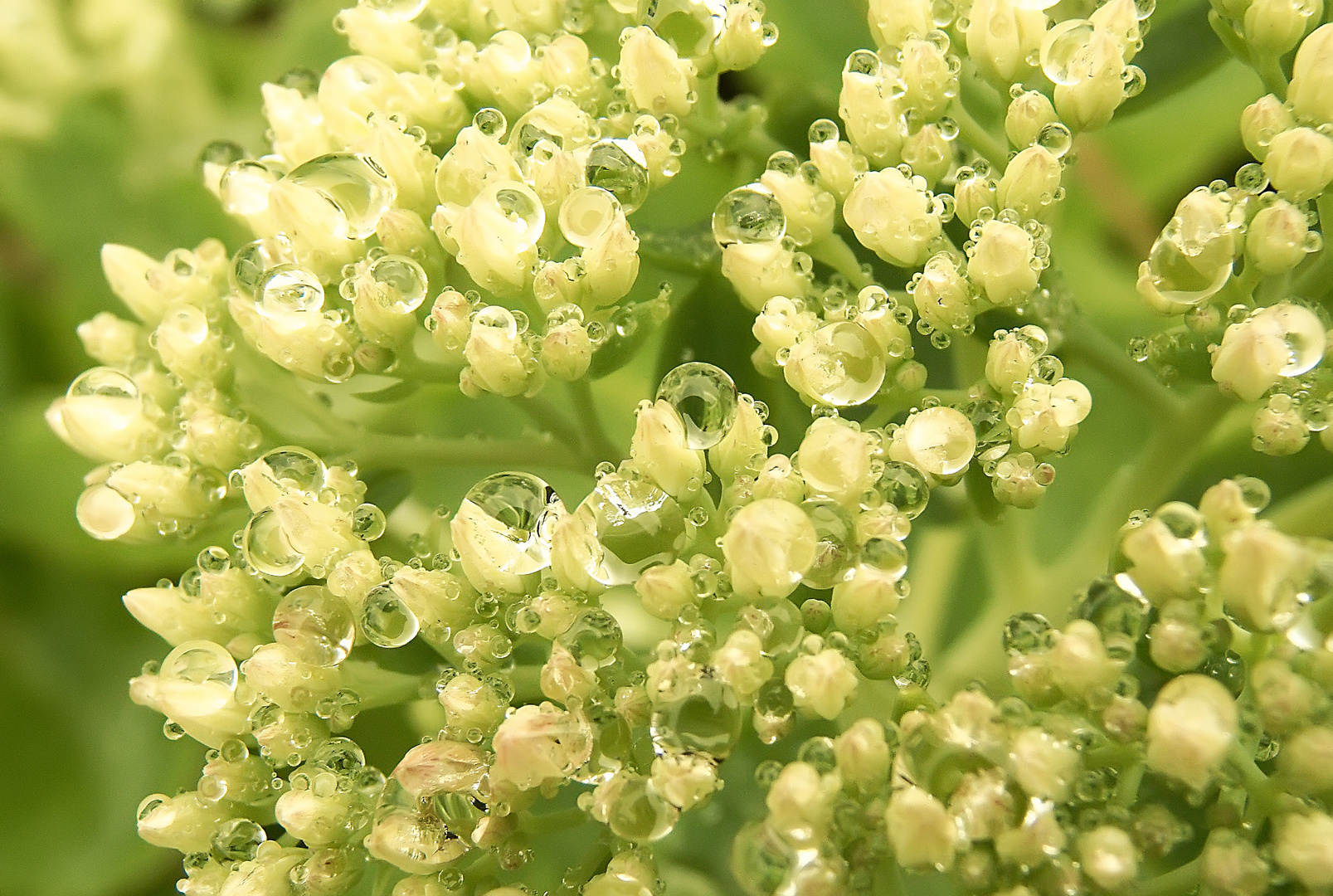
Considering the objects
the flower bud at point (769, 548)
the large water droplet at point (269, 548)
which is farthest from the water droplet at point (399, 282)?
the flower bud at point (769, 548)

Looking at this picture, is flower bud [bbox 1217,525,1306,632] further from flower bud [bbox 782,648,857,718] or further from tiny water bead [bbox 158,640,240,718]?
tiny water bead [bbox 158,640,240,718]

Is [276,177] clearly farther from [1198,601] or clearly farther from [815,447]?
[1198,601]

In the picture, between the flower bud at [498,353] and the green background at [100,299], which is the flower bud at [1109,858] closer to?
the flower bud at [498,353]

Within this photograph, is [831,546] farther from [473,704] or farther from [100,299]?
[100,299]

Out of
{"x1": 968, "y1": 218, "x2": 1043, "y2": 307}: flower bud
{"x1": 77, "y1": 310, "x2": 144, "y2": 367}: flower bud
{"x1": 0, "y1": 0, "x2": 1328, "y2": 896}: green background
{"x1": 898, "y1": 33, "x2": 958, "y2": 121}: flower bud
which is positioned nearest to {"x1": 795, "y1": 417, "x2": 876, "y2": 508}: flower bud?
{"x1": 968, "y1": 218, "x2": 1043, "y2": 307}: flower bud

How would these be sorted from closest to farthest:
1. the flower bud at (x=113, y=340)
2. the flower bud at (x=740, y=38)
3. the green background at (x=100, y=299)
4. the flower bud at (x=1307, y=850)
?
the flower bud at (x=1307, y=850) → the flower bud at (x=740, y=38) → the flower bud at (x=113, y=340) → the green background at (x=100, y=299)

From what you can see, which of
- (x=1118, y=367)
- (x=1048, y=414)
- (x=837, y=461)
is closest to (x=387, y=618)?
(x=837, y=461)

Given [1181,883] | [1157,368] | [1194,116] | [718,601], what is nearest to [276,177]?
Answer: [718,601]
